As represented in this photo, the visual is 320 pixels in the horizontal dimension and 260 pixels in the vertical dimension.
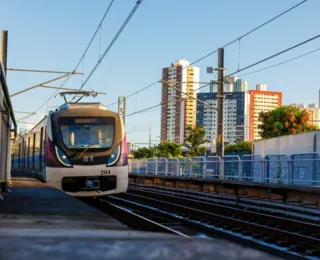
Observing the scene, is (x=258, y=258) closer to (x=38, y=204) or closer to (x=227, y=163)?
(x=38, y=204)

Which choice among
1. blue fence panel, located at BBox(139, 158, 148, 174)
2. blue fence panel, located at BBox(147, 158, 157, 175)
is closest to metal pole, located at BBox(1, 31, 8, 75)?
blue fence panel, located at BBox(147, 158, 157, 175)

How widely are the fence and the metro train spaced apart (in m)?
5.55

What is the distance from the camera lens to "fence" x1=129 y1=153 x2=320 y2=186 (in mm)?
18188

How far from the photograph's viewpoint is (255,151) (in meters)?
39.2

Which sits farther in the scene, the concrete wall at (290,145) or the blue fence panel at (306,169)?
the concrete wall at (290,145)

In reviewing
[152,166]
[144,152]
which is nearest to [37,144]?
[152,166]

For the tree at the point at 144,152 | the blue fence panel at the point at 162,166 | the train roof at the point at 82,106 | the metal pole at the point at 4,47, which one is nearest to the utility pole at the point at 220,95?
the blue fence panel at the point at 162,166

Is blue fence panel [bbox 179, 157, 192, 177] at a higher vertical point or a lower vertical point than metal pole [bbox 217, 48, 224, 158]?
lower

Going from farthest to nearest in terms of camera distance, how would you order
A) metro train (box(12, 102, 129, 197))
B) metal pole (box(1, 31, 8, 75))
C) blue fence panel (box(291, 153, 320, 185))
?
1. metal pole (box(1, 31, 8, 75))
2. blue fence panel (box(291, 153, 320, 185))
3. metro train (box(12, 102, 129, 197))

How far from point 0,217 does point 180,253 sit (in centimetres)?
806

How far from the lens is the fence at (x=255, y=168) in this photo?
18.2 m

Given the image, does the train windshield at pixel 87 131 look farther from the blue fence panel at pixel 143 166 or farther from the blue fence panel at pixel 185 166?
the blue fence panel at pixel 143 166

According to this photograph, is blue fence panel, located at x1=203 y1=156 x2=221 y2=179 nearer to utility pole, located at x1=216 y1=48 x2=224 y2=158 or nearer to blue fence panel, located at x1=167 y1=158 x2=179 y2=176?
utility pole, located at x1=216 y1=48 x2=224 y2=158

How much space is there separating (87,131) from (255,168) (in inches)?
282
